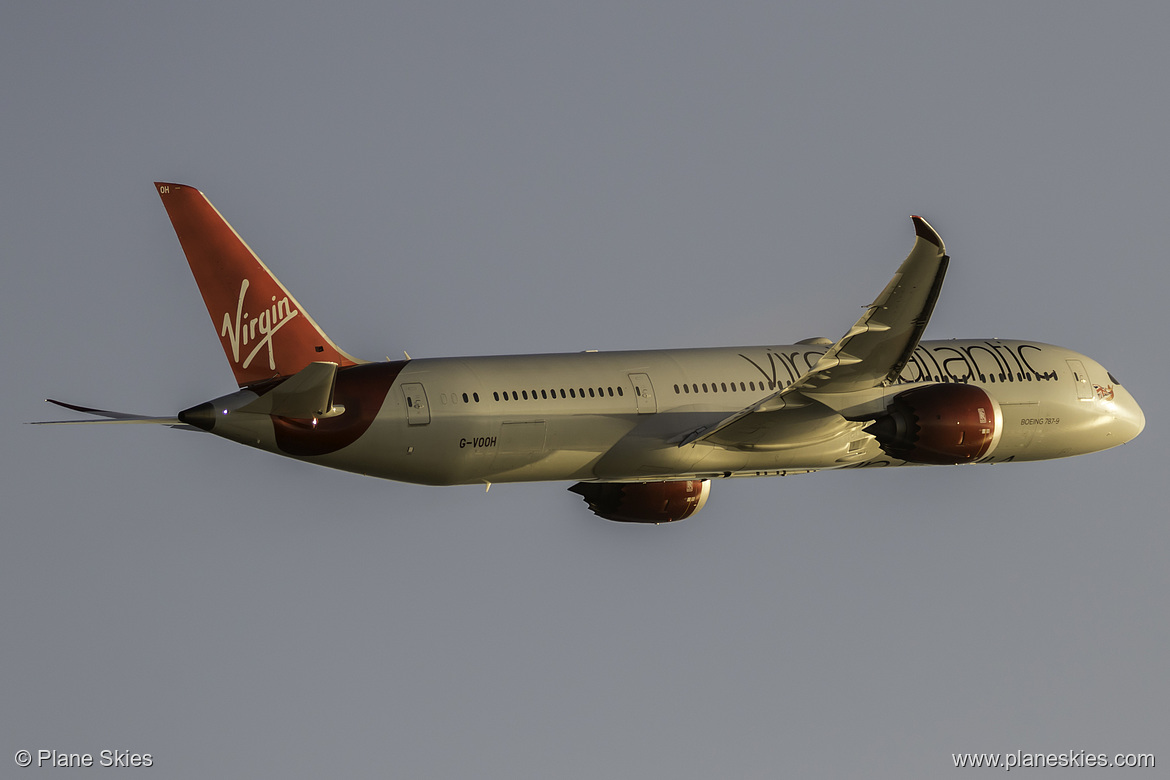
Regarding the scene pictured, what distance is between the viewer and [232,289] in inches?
1992

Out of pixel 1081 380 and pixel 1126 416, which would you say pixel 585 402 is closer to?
pixel 1081 380

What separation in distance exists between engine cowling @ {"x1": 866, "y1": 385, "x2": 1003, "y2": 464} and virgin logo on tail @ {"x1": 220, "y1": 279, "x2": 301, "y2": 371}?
16.5m

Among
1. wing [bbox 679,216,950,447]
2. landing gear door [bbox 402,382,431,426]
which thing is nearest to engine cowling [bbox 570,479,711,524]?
wing [bbox 679,216,950,447]

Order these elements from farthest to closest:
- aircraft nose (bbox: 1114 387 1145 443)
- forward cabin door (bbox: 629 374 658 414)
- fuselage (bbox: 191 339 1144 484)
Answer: aircraft nose (bbox: 1114 387 1145 443), forward cabin door (bbox: 629 374 658 414), fuselage (bbox: 191 339 1144 484)

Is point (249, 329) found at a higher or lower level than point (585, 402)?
higher

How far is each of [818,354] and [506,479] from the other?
36.8 ft

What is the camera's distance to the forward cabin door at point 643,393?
53125mm

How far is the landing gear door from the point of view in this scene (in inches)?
1964

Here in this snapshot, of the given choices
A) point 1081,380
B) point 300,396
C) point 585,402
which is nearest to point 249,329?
point 300,396

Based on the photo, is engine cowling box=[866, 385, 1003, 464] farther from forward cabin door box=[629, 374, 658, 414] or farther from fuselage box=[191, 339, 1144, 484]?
forward cabin door box=[629, 374, 658, 414]

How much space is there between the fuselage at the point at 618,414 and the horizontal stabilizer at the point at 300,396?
408 mm

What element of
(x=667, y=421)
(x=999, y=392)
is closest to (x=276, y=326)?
(x=667, y=421)

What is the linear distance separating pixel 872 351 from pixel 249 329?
16153mm

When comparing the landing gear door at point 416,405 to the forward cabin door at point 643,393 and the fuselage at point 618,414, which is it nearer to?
the fuselage at point 618,414
